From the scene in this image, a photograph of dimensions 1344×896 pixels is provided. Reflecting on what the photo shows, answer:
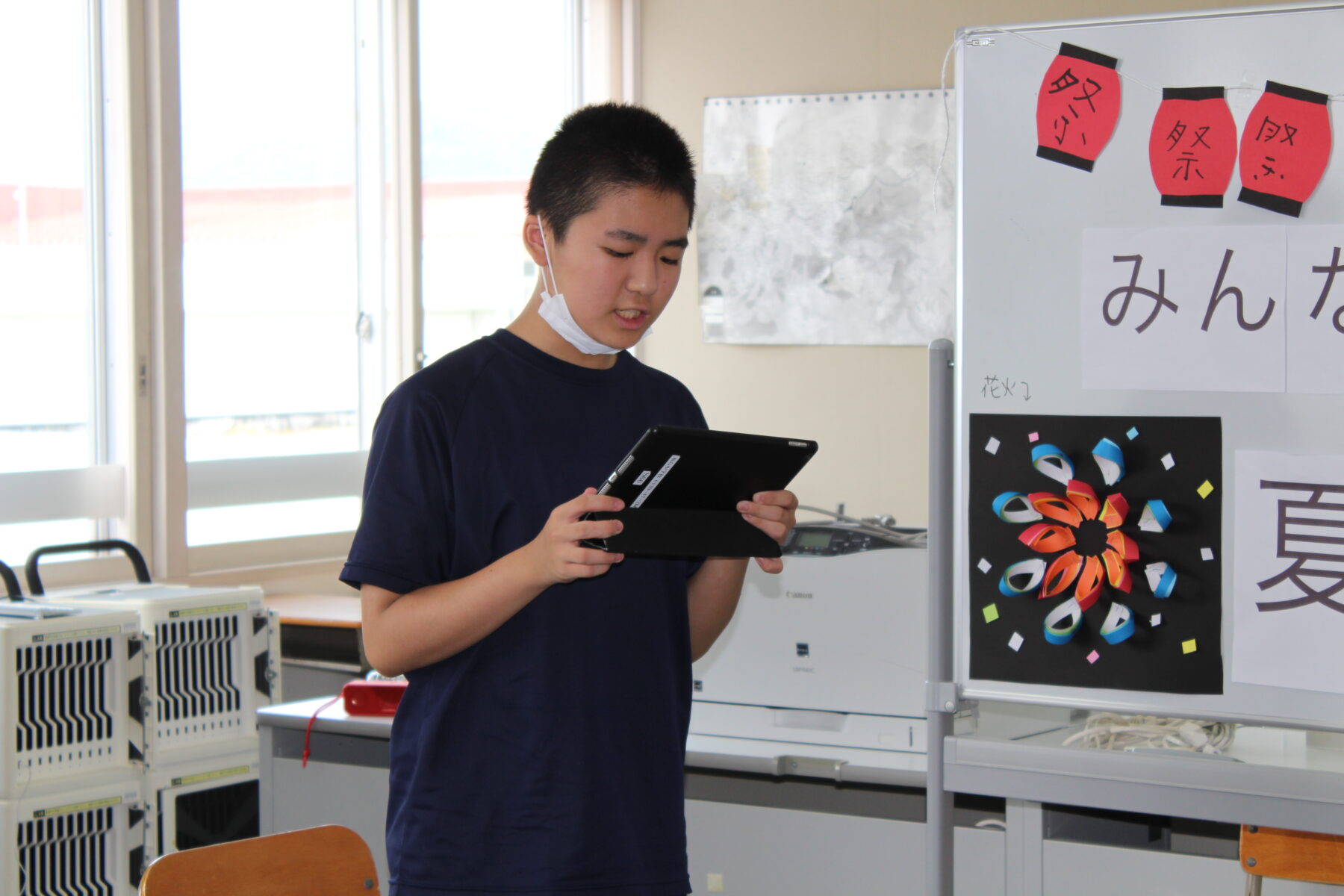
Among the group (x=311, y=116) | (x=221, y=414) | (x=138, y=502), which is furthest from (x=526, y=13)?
(x=138, y=502)

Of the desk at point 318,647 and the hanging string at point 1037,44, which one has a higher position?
the hanging string at point 1037,44

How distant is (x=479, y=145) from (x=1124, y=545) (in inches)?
124

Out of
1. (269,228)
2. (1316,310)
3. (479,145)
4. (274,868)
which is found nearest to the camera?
(1316,310)

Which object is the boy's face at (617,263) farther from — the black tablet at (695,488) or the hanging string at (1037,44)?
the hanging string at (1037,44)

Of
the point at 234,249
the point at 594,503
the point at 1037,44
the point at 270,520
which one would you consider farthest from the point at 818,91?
the point at 594,503

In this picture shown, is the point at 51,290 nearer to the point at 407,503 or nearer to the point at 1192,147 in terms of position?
the point at 407,503

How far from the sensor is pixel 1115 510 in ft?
4.50

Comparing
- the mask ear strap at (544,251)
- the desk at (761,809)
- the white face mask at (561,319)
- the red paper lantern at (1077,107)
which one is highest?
the red paper lantern at (1077,107)

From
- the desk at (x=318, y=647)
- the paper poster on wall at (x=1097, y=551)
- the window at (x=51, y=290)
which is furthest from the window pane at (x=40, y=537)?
the paper poster on wall at (x=1097, y=551)

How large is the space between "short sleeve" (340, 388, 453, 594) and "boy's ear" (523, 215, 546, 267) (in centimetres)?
21

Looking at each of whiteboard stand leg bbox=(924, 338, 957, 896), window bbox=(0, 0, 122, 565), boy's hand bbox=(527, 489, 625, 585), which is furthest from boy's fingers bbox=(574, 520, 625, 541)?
window bbox=(0, 0, 122, 565)

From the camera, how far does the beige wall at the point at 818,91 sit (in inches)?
161

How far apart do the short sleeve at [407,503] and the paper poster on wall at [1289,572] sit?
32.9 inches

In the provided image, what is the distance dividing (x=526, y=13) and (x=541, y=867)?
375 cm
